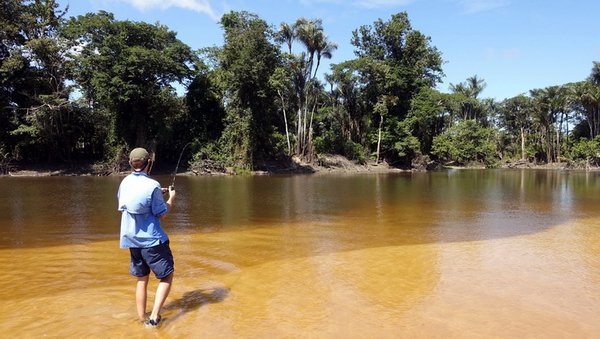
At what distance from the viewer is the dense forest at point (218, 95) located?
33.9m

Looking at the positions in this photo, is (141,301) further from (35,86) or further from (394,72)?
(394,72)

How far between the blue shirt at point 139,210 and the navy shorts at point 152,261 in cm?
8

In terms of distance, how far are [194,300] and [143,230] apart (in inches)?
48.6

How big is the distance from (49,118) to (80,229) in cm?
2976

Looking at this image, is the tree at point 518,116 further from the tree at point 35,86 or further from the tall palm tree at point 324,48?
the tree at point 35,86

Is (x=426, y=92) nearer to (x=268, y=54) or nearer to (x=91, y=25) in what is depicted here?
(x=268, y=54)

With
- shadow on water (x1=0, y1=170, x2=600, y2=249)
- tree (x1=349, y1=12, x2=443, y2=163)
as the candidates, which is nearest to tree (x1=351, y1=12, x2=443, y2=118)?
tree (x1=349, y1=12, x2=443, y2=163)

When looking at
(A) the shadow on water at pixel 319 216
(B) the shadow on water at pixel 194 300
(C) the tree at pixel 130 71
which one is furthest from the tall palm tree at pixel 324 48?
(B) the shadow on water at pixel 194 300

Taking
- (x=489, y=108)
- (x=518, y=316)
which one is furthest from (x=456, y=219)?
(x=489, y=108)

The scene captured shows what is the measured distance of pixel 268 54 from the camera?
37.9 metres

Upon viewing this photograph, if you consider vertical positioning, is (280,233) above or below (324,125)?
below

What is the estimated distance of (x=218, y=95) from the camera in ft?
133

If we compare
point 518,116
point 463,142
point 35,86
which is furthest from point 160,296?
point 518,116

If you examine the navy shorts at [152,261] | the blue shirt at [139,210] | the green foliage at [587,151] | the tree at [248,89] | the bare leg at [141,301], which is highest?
the tree at [248,89]
